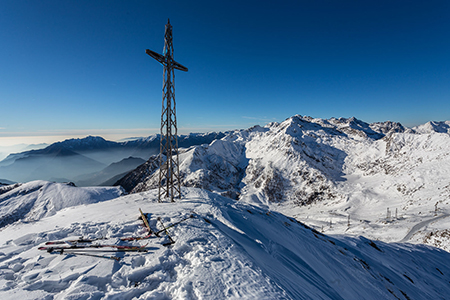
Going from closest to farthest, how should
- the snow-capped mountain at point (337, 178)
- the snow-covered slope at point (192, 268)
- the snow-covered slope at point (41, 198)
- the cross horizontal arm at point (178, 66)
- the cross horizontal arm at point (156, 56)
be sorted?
the snow-covered slope at point (192, 268) → the cross horizontal arm at point (156, 56) → the cross horizontal arm at point (178, 66) → the snow-capped mountain at point (337, 178) → the snow-covered slope at point (41, 198)

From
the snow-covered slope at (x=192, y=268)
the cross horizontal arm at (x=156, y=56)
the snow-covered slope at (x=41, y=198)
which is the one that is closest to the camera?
the snow-covered slope at (x=192, y=268)

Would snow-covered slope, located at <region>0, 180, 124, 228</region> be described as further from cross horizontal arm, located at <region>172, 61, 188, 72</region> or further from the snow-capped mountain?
cross horizontal arm, located at <region>172, 61, 188, 72</region>

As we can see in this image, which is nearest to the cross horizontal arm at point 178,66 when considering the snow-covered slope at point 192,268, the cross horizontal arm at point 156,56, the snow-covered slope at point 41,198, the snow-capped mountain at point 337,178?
the cross horizontal arm at point 156,56

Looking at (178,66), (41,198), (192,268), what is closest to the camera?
(192,268)

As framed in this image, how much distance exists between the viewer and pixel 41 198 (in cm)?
7125

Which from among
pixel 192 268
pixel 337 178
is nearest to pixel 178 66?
pixel 192 268

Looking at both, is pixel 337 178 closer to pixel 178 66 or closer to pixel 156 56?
pixel 178 66

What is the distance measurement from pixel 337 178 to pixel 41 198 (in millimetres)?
152207

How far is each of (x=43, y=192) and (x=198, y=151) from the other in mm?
83117

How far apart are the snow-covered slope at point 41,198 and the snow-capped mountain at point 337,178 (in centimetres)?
3837

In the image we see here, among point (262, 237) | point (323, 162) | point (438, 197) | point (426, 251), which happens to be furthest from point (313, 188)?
point (262, 237)

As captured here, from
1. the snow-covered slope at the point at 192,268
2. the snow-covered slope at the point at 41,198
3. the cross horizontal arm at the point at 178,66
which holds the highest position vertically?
the cross horizontal arm at the point at 178,66

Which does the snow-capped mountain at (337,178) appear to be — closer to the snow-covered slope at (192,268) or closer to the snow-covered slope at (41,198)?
the snow-covered slope at (192,268)

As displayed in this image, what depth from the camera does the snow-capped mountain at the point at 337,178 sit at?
5853 centimetres
